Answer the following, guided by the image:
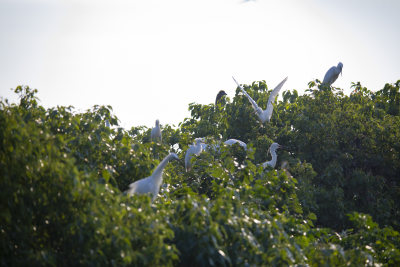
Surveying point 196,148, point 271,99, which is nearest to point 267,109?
point 271,99

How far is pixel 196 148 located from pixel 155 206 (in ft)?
14.6

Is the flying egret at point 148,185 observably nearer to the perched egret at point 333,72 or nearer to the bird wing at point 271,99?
the bird wing at point 271,99

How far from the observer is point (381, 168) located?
9.55 m

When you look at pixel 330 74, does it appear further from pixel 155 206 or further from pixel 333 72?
pixel 155 206

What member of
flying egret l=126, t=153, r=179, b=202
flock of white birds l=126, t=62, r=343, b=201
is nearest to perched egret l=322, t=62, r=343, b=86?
flock of white birds l=126, t=62, r=343, b=201

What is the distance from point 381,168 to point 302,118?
5.95 ft

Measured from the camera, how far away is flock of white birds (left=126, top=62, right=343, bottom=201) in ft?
18.3

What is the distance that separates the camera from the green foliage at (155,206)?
406cm

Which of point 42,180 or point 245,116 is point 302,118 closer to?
point 245,116

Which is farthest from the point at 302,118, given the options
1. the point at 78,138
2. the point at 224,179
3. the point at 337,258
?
the point at 78,138

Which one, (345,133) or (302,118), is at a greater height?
(302,118)

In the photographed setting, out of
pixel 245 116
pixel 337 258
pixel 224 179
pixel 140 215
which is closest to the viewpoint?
pixel 140 215

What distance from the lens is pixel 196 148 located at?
29.8 ft

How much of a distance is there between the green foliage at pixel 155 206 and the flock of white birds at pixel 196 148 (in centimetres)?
17
